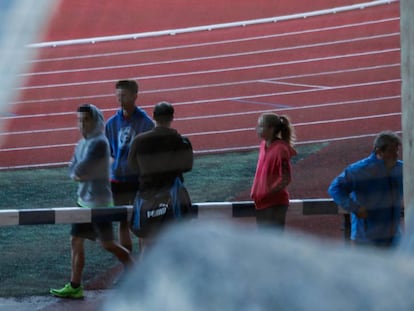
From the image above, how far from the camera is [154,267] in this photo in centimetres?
54

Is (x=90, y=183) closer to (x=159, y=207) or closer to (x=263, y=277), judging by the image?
(x=159, y=207)

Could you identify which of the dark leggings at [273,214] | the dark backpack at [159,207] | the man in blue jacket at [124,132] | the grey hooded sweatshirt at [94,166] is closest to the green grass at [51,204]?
the grey hooded sweatshirt at [94,166]

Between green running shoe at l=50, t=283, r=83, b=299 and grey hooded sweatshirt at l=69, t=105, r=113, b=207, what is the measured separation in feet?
1.71

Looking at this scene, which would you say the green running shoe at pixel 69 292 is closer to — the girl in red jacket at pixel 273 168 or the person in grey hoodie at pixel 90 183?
the person in grey hoodie at pixel 90 183

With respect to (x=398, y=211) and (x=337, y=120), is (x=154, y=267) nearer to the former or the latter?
(x=398, y=211)

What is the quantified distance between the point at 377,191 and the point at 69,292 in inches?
78.5

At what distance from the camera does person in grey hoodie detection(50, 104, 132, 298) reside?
5832 millimetres

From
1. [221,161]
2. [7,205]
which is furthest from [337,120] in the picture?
[7,205]

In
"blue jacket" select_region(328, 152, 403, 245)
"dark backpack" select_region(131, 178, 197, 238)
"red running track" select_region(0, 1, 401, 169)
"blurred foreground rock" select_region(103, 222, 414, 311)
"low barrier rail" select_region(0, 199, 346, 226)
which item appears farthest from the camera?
"red running track" select_region(0, 1, 401, 169)

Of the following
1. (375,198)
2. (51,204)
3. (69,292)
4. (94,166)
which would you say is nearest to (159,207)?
(94,166)

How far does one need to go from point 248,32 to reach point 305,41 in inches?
41.5

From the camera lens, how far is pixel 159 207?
5586 millimetres

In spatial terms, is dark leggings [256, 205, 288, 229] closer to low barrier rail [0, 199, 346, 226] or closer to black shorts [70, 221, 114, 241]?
low barrier rail [0, 199, 346, 226]

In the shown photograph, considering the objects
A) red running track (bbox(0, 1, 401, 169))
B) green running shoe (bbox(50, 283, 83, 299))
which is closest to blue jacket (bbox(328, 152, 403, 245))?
green running shoe (bbox(50, 283, 83, 299))
